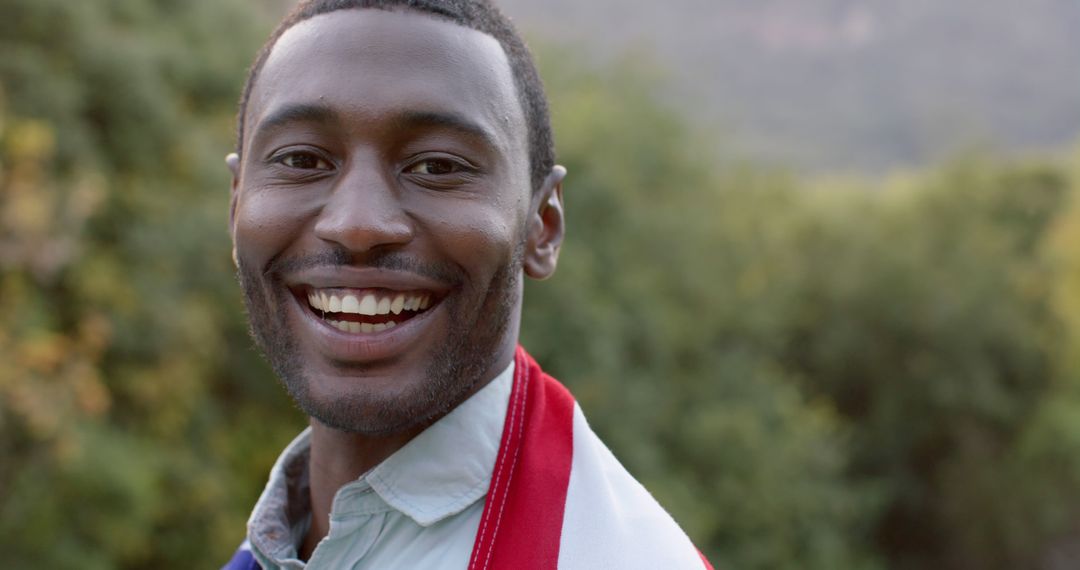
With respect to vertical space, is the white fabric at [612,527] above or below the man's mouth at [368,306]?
below

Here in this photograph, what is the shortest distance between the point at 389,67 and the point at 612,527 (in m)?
0.87

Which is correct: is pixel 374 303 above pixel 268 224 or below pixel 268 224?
below

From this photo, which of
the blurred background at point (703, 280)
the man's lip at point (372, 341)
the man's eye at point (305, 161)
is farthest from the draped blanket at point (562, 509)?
the blurred background at point (703, 280)

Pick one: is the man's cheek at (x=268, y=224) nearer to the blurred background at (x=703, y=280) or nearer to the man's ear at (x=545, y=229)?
the man's ear at (x=545, y=229)

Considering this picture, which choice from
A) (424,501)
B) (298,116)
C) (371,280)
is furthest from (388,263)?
(424,501)

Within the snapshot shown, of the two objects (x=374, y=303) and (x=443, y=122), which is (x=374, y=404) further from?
(x=443, y=122)

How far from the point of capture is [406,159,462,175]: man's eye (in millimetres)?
1841

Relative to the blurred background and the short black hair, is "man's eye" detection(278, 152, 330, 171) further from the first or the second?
the blurred background

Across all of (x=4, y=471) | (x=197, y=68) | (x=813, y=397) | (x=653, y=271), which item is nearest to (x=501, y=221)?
(x=4, y=471)

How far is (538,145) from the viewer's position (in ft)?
6.88

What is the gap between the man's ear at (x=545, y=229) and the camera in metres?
2.08

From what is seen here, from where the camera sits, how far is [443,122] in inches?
72.4

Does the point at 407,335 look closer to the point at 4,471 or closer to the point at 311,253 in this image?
the point at 311,253

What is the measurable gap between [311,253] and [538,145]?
51cm
